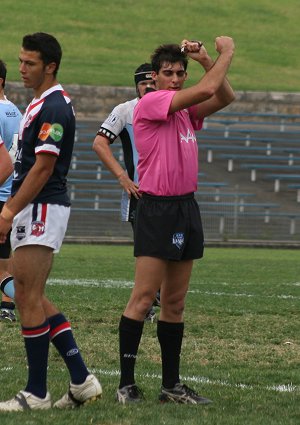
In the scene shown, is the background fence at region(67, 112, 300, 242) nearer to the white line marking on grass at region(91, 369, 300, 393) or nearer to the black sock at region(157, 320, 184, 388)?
the white line marking on grass at region(91, 369, 300, 393)

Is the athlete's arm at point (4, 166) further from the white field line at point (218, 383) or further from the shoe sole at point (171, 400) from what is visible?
the shoe sole at point (171, 400)

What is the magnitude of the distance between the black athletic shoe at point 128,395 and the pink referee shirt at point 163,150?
3.64 ft

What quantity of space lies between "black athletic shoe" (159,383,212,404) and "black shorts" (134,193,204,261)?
0.75m

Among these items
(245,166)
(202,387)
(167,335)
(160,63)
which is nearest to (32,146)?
(160,63)

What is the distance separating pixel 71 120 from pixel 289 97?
31.0 meters

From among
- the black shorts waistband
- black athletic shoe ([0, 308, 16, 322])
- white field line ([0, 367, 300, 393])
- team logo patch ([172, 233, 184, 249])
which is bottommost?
black athletic shoe ([0, 308, 16, 322])

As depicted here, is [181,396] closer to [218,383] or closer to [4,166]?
[218,383]

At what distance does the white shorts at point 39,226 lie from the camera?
6305 mm

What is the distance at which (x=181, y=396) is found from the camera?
6672 millimetres

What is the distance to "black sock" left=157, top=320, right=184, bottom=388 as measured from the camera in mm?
6785

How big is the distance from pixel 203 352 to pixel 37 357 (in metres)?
2.50

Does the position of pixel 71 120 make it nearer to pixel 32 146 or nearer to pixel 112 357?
pixel 32 146

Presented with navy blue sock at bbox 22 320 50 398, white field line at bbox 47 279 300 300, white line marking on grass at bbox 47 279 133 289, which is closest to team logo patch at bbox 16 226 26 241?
navy blue sock at bbox 22 320 50 398

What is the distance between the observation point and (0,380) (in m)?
7.21
